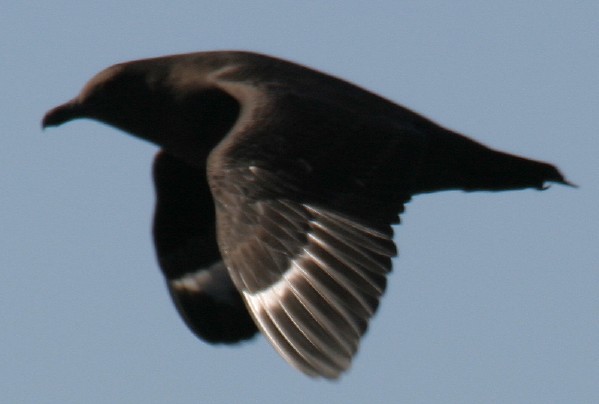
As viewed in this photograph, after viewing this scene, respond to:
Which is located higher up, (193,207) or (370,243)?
(370,243)

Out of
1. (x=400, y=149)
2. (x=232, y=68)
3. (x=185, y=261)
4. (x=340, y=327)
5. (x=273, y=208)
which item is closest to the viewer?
(x=340, y=327)

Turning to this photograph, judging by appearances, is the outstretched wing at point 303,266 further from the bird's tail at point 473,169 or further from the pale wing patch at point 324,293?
the bird's tail at point 473,169

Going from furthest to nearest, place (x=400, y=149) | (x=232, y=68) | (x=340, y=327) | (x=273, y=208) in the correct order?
(x=232, y=68)
(x=400, y=149)
(x=273, y=208)
(x=340, y=327)

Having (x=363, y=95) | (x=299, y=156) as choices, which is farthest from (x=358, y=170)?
(x=363, y=95)

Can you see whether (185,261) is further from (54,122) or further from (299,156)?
(299,156)

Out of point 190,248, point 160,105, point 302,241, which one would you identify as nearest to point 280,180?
point 302,241

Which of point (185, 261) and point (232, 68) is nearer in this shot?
point (232, 68)
